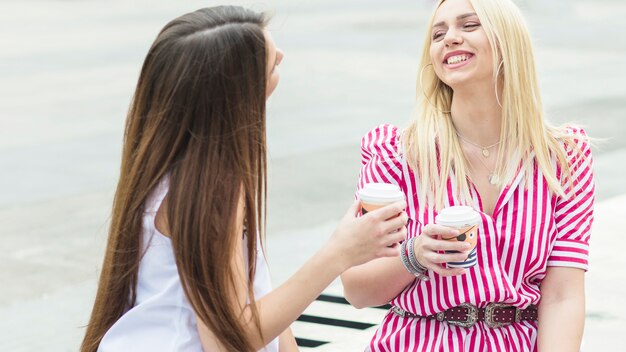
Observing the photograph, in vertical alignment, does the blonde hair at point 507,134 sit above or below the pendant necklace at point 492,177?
above

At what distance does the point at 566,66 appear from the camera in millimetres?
11953

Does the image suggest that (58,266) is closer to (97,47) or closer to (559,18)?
(97,47)

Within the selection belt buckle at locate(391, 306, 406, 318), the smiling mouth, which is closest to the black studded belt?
belt buckle at locate(391, 306, 406, 318)

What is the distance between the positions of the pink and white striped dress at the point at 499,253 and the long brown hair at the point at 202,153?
2.40ft

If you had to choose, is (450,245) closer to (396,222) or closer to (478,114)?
(396,222)

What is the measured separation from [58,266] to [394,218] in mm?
3702

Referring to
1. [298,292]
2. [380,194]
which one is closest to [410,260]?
[380,194]

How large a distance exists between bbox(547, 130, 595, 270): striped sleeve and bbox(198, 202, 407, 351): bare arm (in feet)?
2.74

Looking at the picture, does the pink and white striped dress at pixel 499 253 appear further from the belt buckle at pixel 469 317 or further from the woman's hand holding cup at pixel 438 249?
the woman's hand holding cup at pixel 438 249

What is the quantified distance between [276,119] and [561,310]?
242 inches

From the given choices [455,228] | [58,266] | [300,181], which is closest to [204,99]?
[455,228]

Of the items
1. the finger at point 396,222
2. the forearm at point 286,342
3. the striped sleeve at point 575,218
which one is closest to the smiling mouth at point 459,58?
the striped sleeve at point 575,218

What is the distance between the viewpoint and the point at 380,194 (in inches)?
112

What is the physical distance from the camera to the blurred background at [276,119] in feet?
19.2
